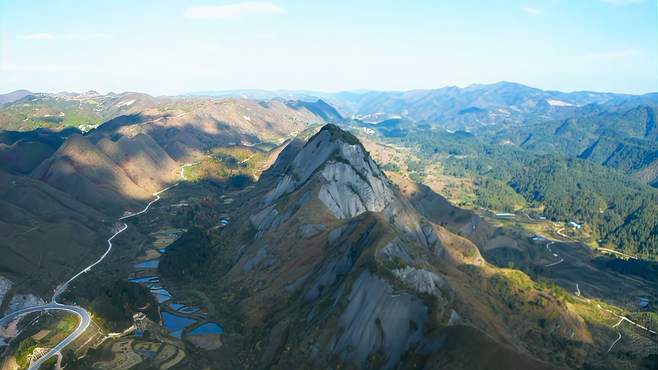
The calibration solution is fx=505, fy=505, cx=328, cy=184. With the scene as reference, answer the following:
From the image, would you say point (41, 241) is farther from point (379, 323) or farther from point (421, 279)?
point (421, 279)

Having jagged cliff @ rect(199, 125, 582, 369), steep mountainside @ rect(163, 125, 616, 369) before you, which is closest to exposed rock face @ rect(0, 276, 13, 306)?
steep mountainside @ rect(163, 125, 616, 369)

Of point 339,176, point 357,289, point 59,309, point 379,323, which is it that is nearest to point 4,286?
point 59,309

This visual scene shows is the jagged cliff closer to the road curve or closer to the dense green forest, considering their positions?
the dense green forest

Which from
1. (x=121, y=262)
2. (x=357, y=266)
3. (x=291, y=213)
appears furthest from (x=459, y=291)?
(x=121, y=262)

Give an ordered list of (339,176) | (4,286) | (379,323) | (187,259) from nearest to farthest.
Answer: (379,323), (4,286), (187,259), (339,176)

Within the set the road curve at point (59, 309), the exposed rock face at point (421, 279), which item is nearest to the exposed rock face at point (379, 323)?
the exposed rock face at point (421, 279)

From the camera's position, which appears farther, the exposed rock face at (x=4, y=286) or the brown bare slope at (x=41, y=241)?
the brown bare slope at (x=41, y=241)

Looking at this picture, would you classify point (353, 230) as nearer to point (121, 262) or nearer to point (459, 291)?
point (459, 291)

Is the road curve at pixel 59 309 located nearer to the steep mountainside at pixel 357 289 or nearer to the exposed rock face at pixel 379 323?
the steep mountainside at pixel 357 289
